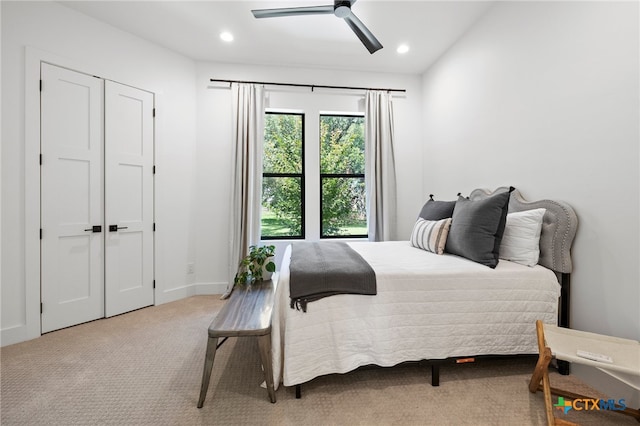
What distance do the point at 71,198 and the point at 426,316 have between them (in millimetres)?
3118

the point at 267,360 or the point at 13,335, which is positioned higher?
the point at 267,360

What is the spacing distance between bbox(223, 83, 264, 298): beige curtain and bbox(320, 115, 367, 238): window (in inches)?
36.9

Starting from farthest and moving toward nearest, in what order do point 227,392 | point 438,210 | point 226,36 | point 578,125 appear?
point 226,36, point 438,210, point 578,125, point 227,392

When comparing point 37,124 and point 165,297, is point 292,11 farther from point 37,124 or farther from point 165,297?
point 165,297

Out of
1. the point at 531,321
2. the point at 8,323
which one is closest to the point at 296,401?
the point at 531,321

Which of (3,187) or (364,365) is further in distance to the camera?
(3,187)

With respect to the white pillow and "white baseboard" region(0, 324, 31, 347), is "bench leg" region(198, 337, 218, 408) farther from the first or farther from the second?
the white pillow

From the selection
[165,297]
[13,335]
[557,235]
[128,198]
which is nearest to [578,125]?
[557,235]

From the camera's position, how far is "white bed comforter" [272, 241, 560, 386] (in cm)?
154

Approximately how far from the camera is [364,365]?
161cm

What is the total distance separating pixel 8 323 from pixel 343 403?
2.71m

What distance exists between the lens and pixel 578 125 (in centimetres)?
178

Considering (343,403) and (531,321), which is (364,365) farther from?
(531,321)

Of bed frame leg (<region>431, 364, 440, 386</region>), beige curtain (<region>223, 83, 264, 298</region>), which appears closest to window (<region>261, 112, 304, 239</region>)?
beige curtain (<region>223, 83, 264, 298</region>)
